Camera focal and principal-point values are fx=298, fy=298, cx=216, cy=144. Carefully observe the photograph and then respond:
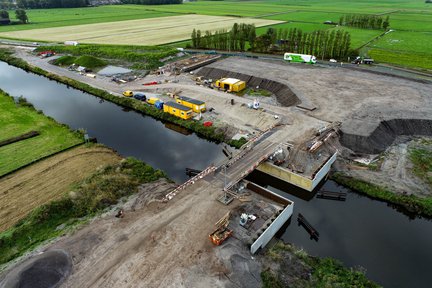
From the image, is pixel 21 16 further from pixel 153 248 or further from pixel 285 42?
pixel 153 248

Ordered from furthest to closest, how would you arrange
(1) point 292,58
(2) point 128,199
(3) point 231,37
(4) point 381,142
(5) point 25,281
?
(3) point 231,37
(1) point 292,58
(4) point 381,142
(2) point 128,199
(5) point 25,281

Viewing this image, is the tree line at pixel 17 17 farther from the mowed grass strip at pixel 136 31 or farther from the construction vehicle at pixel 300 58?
the construction vehicle at pixel 300 58

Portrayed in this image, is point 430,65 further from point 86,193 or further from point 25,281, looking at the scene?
point 25,281

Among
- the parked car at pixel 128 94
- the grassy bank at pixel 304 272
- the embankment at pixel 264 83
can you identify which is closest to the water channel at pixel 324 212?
the grassy bank at pixel 304 272

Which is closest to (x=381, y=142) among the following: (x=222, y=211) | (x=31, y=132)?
(x=222, y=211)

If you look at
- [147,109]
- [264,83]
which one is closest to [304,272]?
[147,109]
